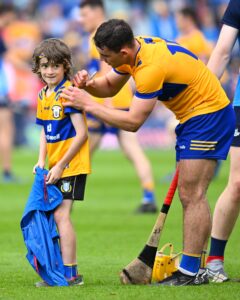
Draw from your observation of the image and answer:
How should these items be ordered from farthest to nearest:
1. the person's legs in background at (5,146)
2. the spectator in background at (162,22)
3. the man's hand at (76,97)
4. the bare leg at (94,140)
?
the spectator in background at (162,22) → the person's legs in background at (5,146) → the bare leg at (94,140) → the man's hand at (76,97)

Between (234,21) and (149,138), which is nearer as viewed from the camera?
(234,21)

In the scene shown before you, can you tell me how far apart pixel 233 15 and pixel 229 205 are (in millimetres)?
1485

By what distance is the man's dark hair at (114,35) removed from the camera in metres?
7.00

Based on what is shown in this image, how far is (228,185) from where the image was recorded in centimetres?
784

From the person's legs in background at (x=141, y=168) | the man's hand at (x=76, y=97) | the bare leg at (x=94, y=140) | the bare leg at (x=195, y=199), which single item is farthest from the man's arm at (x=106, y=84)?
the person's legs in background at (x=141, y=168)

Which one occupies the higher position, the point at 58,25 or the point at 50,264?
the point at 58,25

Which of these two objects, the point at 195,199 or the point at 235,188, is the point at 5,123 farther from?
the point at 195,199

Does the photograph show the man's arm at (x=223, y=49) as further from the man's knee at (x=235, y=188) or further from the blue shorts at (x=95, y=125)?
the blue shorts at (x=95, y=125)

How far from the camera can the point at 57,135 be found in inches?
297

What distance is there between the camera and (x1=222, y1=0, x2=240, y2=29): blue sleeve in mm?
7730

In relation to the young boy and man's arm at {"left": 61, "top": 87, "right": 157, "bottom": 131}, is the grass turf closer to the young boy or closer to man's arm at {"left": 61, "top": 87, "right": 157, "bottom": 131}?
the young boy

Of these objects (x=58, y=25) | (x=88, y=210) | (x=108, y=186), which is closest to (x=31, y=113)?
(x=58, y=25)

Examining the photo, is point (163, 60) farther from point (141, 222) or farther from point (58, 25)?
point (58, 25)

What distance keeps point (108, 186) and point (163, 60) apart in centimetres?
908
